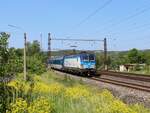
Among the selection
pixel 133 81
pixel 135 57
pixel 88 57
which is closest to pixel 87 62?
pixel 88 57

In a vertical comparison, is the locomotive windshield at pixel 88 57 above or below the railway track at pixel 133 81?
above

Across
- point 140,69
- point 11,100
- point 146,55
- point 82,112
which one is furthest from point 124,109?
point 146,55

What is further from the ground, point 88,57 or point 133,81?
point 88,57

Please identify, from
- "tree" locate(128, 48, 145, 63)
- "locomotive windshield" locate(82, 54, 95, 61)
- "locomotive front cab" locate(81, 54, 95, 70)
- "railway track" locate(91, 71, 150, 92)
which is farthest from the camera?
"tree" locate(128, 48, 145, 63)

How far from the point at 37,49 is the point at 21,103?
283 feet

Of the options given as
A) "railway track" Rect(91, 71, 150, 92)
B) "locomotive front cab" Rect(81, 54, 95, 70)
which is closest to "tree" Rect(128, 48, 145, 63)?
"locomotive front cab" Rect(81, 54, 95, 70)

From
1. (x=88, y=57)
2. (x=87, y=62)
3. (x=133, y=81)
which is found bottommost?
(x=133, y=81)

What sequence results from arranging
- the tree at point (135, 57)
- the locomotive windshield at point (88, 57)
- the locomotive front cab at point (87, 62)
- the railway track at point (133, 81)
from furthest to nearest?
the tree at point (135, 57) → the locomotive windshield at point (88, 57) → the locomotive front cab at point (87, 62) → the railway track at point (133, 81)

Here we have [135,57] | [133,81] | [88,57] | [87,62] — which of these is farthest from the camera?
[135,57]

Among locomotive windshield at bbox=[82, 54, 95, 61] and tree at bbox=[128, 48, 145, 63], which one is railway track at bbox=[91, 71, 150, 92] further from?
tree at bbox=[128, 48, 145, 63]

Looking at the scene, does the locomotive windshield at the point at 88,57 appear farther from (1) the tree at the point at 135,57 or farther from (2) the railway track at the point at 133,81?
(1) the tree at the point at 135,57

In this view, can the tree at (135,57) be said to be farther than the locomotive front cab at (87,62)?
Yes

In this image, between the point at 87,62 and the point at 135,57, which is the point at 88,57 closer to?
the point at 87,62

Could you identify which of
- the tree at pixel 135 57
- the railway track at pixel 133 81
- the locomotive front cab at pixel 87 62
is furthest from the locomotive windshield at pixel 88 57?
the tree at pixel 135 57
